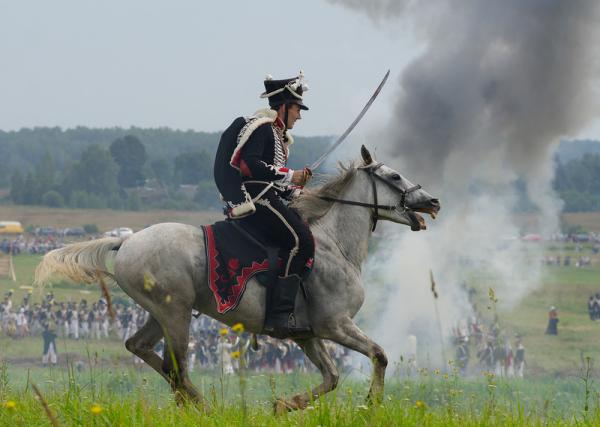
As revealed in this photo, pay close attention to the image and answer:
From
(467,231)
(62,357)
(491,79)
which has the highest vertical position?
(491,79)

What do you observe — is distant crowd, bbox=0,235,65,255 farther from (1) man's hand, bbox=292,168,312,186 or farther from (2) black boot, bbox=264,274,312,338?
(2) black boot, bbox=264,274,312,338

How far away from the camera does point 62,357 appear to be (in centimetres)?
3303

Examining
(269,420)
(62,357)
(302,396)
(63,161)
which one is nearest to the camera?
(269,420)

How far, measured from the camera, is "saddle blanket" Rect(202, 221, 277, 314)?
946 centimetres

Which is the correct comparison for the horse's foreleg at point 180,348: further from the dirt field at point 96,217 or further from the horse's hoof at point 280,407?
the dirt field at point 96,217

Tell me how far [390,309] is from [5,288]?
610 inches

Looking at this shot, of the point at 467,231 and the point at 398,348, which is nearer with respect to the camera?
the point at 398,348

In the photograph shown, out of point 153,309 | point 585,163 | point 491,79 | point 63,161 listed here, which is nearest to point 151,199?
point 585,163

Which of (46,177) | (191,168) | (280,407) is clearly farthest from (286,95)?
(191,168)

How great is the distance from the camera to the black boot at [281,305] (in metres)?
9.62

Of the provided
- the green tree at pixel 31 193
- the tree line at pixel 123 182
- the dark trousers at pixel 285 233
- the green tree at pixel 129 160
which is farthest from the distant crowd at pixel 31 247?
the green tree at pixel 129 160

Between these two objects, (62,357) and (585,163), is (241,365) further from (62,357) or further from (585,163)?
(585,163)

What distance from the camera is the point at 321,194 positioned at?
10383 mm

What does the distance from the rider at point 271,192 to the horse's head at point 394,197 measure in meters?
0.72
